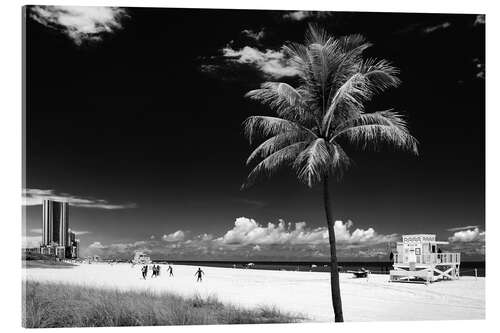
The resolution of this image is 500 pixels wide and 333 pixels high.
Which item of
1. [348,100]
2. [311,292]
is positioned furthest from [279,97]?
[311,292]

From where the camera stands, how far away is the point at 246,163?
48.8 ft

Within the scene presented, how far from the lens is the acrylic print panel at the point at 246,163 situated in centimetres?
1348

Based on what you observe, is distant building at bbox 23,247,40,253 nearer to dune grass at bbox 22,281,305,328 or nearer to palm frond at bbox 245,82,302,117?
dune grass at bbox 22,281,305,328

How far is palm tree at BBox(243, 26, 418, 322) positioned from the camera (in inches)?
517

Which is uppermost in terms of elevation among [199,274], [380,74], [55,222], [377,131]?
[380,74]

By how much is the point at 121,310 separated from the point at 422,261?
21.0 feet

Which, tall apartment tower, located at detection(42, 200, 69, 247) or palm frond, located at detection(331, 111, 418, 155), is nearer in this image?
palm frond, located at detection(331, 111, 418, 155)

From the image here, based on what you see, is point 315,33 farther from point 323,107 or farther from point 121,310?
point 121,310

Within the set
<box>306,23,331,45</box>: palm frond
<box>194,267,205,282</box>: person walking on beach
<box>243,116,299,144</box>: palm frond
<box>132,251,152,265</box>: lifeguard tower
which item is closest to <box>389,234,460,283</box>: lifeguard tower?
<box>243,116,299,144</box>: palm frond

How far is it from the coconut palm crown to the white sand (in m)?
2.45

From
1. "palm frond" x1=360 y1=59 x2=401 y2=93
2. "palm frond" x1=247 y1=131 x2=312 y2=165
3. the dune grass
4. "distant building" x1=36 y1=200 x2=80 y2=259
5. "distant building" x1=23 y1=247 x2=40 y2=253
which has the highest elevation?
"palm frond" x1=360 y1=59 x2=401 y2=93

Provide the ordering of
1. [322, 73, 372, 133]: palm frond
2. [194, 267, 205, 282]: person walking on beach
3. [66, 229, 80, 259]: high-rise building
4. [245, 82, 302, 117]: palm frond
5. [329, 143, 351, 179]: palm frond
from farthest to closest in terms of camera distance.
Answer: [194, 267, 205, 282]: person walking on beach
[66, 229, 80, 259]: high-rise building
[245, 82, 302, 117]: palm frond
[329, 143, 351, 179]: palm frond
[322, 73, 372, 133]: palm frond
